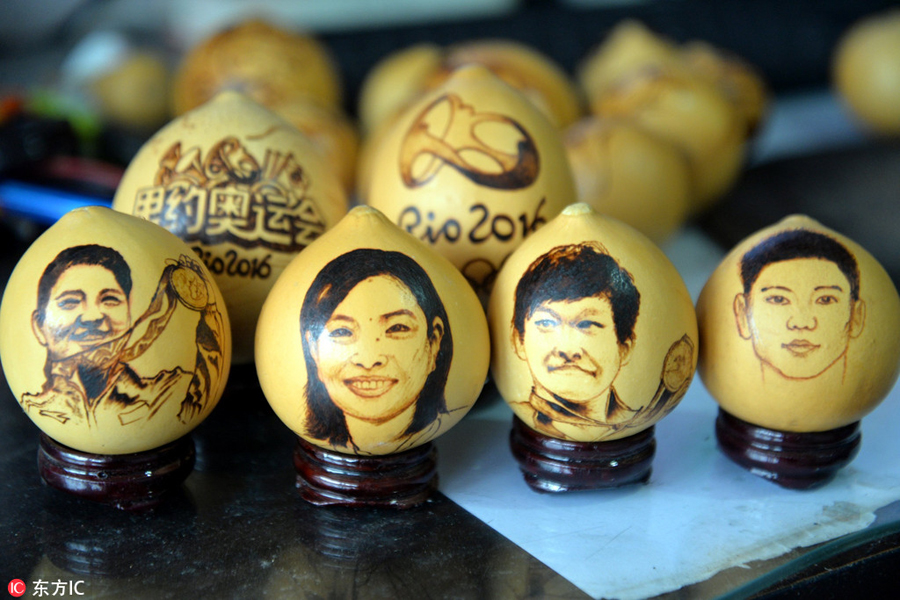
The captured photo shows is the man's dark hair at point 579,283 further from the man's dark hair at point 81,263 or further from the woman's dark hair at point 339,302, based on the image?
the man's dark hair at point 81,263

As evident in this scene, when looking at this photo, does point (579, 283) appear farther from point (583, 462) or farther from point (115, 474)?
point (115, 474)

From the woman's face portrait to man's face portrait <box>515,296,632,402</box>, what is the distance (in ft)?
0.30

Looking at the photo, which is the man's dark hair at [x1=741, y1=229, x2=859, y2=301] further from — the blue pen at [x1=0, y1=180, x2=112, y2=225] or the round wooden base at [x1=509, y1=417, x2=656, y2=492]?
the blue pen at [x1=0, y1=180, x2=112, y2=225]

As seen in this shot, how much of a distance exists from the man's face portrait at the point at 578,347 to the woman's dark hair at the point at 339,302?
8 cm

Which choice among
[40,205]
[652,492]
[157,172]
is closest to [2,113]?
[40,205]

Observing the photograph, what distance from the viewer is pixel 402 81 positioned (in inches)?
62.3

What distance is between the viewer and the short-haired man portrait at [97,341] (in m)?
0.66

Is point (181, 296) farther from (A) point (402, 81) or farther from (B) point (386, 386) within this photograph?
(A) point (402, 81)

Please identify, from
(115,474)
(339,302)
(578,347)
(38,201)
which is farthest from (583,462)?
(38,201)

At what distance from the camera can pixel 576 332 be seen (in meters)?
Answer: 0.69

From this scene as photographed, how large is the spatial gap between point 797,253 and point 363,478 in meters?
0.40

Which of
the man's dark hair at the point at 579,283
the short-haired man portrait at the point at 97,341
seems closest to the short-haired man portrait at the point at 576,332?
the man's dark hair at the point at 579,283

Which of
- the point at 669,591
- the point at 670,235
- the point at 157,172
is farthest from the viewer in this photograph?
the point at 670,235

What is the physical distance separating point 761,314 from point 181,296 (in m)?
0.46
